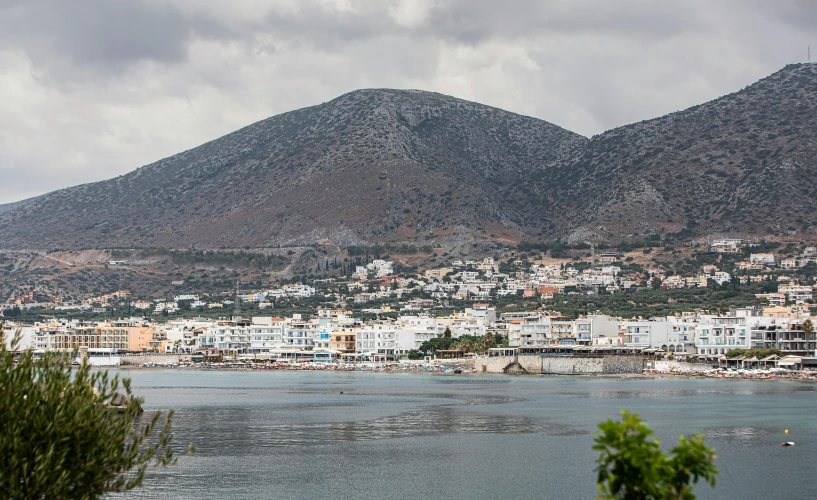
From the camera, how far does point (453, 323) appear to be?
144m

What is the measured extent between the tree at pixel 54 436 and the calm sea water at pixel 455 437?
49.8 ft

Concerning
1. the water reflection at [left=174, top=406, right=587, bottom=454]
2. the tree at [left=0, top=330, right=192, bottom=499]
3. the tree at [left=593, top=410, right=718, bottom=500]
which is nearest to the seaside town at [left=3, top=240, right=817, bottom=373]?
the water reflection at [left=174, top=406, right=587, bottom=454]

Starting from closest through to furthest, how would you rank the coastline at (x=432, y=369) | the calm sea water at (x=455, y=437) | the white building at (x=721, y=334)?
the calm sea water at (x=455, y=437)
the coastline at (x=432, y=369)
the white building at (x=721, y=334)

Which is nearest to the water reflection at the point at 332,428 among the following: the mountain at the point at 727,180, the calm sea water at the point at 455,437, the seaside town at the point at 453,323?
the calm sea water at the point at 455,437

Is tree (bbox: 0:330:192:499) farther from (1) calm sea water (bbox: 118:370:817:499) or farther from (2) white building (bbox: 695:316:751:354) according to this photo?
(2) white building (bbox: 695:316:751:354)

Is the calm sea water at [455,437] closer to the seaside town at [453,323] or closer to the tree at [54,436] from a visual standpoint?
the tree at [54,436]

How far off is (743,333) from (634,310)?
105 ft

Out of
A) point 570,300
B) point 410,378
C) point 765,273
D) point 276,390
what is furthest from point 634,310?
point 276,390

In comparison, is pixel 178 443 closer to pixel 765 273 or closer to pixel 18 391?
pixel 18 391

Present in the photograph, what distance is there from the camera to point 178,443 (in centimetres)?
4719

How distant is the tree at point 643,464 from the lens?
43.6 feet

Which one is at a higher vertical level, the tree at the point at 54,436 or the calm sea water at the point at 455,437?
the tree at the point at 54,436

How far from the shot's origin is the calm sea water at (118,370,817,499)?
123 ft

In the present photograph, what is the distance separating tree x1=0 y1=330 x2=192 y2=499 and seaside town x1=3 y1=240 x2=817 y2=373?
67732 mm
